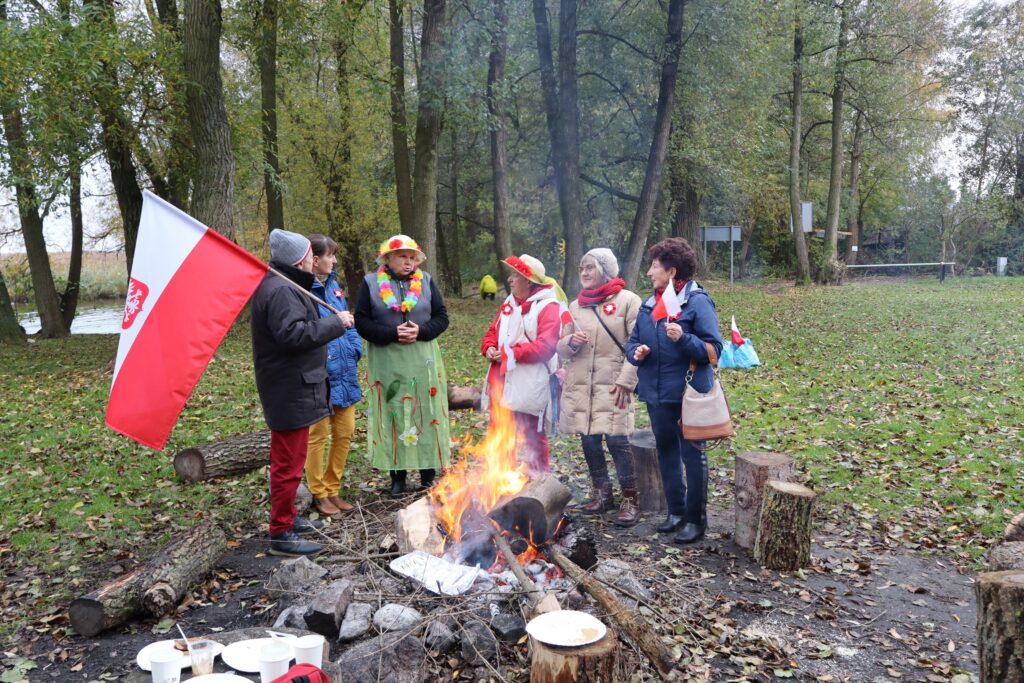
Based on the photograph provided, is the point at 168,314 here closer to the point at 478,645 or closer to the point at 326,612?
the point at 326,612

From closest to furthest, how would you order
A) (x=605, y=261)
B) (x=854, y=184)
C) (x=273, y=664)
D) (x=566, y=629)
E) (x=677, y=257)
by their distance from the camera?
(x=273, y=664) → (x=566, y=629) → (x=677, y=257) → (x=605, y=261) → (x=854, y=184)

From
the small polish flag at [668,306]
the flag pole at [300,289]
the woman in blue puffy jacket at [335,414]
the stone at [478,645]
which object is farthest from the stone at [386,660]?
the small polish flag at [668,306]

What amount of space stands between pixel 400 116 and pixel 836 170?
58.4 ft

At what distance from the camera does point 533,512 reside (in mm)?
4859

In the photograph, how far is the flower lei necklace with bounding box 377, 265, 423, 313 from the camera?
19.5 ft

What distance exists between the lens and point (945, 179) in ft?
125

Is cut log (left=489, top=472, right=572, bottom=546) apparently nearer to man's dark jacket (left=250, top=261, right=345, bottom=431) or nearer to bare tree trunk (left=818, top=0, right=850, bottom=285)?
man's dark jacket (left=250, top=261, right=345, bottom=431)

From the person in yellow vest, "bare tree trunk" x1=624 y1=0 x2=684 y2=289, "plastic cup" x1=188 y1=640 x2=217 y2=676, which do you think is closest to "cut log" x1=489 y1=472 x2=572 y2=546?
"plastic cup" x1=188 y1=640 x2=217 y2=676

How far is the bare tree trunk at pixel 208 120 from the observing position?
12.3 m

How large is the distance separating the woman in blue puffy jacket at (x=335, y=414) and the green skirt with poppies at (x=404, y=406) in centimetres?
16

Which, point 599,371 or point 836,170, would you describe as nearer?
point 599,371

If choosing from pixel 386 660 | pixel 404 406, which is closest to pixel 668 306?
pixel 404 406

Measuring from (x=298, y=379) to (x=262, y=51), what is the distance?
12421mm

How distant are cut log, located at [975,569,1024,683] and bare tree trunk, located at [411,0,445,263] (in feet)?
40.0
